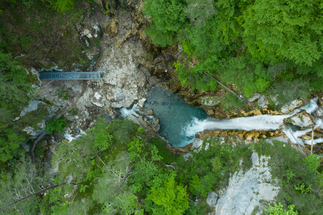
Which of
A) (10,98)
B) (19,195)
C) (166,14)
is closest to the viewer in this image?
(166,14)

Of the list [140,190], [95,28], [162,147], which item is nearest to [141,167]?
[140,190]

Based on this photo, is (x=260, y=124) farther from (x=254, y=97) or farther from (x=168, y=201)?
(x=168, y=201)

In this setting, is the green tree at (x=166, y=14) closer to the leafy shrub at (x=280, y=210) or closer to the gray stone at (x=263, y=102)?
the gray stone at (x=263, y=102)

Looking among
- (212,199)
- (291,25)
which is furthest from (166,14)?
(212,199)

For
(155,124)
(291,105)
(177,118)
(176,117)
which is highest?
(291,105)

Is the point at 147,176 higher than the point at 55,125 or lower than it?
lower

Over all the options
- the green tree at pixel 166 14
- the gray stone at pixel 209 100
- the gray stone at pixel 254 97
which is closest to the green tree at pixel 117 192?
the gray stone at pixel 209 100
